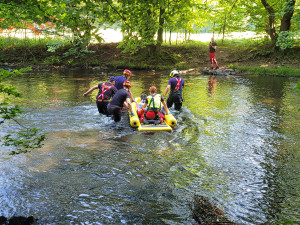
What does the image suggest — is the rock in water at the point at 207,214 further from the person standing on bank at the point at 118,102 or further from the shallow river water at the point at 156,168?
the person standing on bank at the point at 118,102

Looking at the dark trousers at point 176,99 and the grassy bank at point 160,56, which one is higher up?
the grassy bank at point 160,56

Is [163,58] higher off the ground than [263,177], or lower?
higher

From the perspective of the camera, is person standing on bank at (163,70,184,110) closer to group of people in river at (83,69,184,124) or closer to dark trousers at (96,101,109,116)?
group of people in river at (83,69,184,124)

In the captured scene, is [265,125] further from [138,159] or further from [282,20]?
[282,20]

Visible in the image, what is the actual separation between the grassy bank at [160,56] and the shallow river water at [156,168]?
1218 cm

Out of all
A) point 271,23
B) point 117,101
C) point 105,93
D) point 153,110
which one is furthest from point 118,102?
point 271,23

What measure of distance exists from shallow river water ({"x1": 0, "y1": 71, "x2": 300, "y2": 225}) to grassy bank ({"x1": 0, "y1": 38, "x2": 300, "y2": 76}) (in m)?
12.2

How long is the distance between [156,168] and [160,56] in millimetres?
19556

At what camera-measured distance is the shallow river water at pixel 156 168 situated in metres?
4.36

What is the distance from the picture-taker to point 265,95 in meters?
13.2

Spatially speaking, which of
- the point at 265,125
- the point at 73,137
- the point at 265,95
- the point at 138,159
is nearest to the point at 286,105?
the point at 265,95

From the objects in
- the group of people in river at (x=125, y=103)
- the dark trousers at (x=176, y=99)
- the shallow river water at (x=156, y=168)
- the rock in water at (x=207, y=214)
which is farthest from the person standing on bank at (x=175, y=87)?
the rock in water at (x=207, y=214)

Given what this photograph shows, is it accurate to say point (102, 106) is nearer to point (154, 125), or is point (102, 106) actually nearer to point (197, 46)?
point (154, 125)

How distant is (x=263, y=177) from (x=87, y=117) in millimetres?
6365
